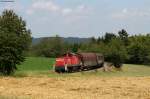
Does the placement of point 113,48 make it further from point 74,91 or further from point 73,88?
point 74,91

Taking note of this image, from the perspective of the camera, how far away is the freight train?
61963mm

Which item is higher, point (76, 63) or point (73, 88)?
point (73, 88)

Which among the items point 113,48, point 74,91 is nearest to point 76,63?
point 113,48

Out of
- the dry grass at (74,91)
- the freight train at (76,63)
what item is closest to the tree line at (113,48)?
the freight train at (76,63)

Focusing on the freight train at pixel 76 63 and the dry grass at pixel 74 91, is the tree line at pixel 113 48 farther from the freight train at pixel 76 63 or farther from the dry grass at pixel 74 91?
the dry grass at pixel 74 91

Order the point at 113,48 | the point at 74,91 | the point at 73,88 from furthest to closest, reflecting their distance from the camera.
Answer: the point at 113,48 < the point at 73,88 < the point at 74,91

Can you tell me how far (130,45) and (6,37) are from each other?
7217 centimetres

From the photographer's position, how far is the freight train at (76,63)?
61963mm

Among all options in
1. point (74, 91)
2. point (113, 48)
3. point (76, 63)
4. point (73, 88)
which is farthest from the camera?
point (113, 48)

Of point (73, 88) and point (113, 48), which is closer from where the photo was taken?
point (73, 88)

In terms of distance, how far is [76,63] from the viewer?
210 feet

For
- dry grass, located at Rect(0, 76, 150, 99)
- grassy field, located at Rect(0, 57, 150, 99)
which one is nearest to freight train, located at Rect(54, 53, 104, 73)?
grassy field, located at Rect(0, 57, 150, 99)

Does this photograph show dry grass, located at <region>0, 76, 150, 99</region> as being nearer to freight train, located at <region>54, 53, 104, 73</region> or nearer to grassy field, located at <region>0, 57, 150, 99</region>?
grassy field, located at <region>0, 57, 150, 99</region>

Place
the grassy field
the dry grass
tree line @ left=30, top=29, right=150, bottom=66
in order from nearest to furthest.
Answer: the dry grass
the grassy field
tree line @ left=30, top=29, right=150, bottom=66
